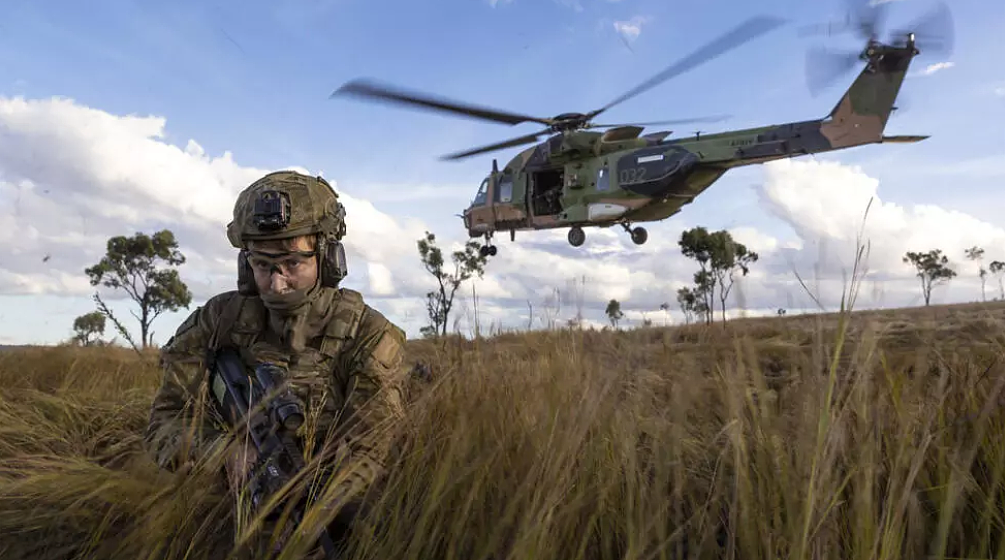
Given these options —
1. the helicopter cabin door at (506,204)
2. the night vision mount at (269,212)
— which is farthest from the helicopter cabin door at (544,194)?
the night vision mount at (269,212)

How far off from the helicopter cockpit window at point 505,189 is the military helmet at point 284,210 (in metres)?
13.6

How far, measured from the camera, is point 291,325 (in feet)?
8.70

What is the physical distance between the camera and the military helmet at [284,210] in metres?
2.55

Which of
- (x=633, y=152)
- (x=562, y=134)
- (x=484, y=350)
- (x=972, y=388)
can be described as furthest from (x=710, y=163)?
(x=972, y=388)

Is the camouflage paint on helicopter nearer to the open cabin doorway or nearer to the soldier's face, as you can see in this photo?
the open cabin doorway

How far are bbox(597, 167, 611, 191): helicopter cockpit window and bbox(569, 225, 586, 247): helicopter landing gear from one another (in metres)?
1.28

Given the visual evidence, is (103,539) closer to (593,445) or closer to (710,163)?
(593,445)

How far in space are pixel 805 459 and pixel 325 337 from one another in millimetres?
1878

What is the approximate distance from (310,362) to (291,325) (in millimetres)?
200

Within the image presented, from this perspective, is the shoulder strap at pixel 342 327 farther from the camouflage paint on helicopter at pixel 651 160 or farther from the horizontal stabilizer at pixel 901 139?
the horizontal stabilizer at pixel 901 139

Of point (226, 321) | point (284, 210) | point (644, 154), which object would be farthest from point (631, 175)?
point (226, 321)

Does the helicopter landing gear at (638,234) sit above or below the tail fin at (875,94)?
below

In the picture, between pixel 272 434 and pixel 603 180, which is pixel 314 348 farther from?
pixel 603 180

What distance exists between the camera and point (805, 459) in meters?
1.39
